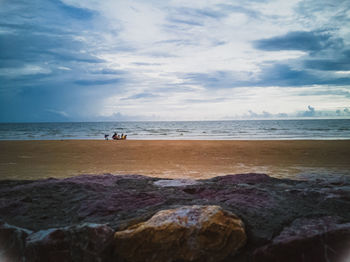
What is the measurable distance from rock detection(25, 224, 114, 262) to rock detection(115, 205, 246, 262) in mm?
123

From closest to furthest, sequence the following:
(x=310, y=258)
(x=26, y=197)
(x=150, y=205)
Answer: (x=310, y=258)
(x=150, y=205)
(x=26, y=197)

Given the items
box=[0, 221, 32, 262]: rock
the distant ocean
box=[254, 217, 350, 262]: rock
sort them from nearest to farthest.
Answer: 1. box=[254, 217, 350, 262]: rock
2. box=[0, 221, 32, 262]: rock
3. the distant ocean

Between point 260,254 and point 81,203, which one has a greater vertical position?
point 81,203

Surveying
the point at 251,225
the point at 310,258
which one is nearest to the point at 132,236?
the point at 251,225

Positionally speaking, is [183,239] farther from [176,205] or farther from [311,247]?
[311,247]

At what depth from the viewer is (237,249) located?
187 centimetres

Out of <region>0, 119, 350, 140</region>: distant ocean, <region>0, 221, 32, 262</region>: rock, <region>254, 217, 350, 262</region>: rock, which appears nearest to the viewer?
<region>254, 217, 350, 262</region>: rock

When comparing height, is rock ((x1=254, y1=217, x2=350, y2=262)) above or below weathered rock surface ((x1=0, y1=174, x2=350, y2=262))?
below

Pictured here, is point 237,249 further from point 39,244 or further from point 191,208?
point 39,244

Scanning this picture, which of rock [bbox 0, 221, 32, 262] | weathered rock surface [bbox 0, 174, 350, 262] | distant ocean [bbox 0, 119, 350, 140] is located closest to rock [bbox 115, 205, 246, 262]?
weathered rock surface [bbox 0, 174, 350, 262]

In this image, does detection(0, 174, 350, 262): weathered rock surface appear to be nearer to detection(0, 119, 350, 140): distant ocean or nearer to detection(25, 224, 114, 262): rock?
detection(25, 224, 114, 262): rock

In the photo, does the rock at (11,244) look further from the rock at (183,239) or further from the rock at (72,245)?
the rock at (183,239)

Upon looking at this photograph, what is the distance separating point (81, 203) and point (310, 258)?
1.94 metres

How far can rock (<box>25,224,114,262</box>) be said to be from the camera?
1.81 m
